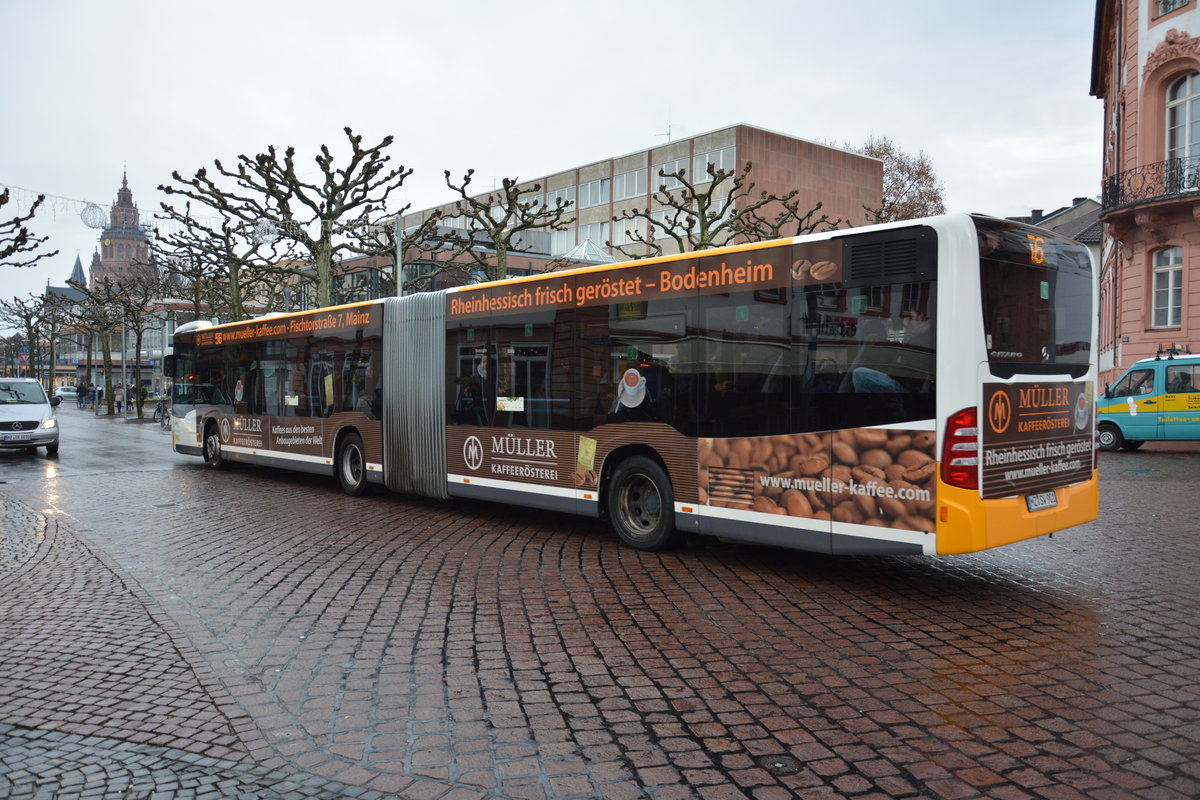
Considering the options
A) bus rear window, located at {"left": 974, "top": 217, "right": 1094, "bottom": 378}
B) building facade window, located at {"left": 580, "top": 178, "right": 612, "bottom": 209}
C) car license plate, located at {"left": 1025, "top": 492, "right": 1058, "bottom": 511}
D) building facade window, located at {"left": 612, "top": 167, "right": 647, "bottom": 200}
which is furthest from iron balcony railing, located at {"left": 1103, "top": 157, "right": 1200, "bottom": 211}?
building facade window, located at {"left": 580, "top": 178, "right": 612, "bottom": 209}

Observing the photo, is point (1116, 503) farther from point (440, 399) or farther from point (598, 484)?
point (440, 399)

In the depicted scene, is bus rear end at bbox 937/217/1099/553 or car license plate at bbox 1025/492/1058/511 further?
car license plate at bbox 1025/492/1058/511

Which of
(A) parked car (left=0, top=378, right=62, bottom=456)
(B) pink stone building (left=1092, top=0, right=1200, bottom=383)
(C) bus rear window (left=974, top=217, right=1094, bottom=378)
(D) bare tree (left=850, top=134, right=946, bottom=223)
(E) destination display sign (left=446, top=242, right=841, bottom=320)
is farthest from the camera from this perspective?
(D) bare tree (left=850, top=134, right=946, bottom=223)

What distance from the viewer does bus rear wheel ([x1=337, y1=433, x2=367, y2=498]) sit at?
13242mm

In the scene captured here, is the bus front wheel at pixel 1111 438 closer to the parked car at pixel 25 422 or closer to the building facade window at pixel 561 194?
the parked car at pixel 25 422

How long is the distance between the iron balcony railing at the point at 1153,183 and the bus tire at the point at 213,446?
961 inches

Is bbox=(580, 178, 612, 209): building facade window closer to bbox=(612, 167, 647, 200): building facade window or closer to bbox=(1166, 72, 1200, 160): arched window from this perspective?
bbox=(612, 167, 647, 200): building facade window

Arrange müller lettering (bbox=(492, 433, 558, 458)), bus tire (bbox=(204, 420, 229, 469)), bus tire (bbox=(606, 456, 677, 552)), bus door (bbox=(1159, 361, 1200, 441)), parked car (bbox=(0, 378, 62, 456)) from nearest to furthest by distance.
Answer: bus tire (bbox=(606, 456, 677, 552)) < müller lettering (bbox=(492, 433, 558, 458)) < bus tire (bbox=(204, 420, 229, 469)) < bus door (bbox=(1159, 361, 1200, 441)) < parked car (bbox=(0, 378, 62, 456))

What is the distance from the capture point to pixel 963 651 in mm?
5539

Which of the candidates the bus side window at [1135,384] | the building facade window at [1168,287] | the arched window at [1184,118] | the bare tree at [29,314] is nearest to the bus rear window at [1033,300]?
the bus side window at [1135,384]

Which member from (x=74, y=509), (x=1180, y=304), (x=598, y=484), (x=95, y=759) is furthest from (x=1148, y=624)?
(x=1180, y=304)

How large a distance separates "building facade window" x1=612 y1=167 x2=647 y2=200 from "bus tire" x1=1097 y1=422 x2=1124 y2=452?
42901mm

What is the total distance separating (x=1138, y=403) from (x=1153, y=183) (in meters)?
8.92

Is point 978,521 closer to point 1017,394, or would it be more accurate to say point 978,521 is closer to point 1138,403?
point 1017,394
